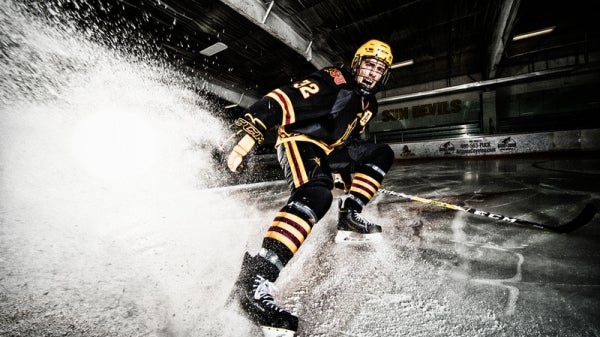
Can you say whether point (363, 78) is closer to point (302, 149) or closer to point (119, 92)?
point (302, 149)

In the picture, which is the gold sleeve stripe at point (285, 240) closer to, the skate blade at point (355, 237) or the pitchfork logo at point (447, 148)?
the skate blade at point (355, 237)

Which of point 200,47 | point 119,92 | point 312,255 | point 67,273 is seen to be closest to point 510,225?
point 312,255

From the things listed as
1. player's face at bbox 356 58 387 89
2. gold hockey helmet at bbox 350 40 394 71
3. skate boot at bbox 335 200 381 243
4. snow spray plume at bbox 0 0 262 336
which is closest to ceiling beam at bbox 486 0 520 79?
gold hockey helmet at bbox 350 40 394 71

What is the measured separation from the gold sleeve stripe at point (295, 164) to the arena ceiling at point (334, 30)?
6.46m

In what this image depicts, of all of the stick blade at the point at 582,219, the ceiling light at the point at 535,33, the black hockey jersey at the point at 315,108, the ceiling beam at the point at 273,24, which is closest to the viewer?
the black hockey jersey at the point at 315,108

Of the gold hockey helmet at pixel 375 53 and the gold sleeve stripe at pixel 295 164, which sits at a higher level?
the gold hockey helmet at pixel 375 53

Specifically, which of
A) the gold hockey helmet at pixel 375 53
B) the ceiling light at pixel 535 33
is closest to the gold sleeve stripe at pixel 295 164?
the gold hockey helmet at pixel 375 53

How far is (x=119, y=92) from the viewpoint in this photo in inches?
344

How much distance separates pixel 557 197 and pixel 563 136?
9841 millimetres

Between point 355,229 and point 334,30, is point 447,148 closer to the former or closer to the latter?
point 334,30

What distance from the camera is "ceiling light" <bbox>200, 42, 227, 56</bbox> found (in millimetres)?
9126

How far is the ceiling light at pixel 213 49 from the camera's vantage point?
29.9 feet

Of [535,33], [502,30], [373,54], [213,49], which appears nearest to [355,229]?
[373,54]

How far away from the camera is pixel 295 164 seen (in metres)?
1.61
